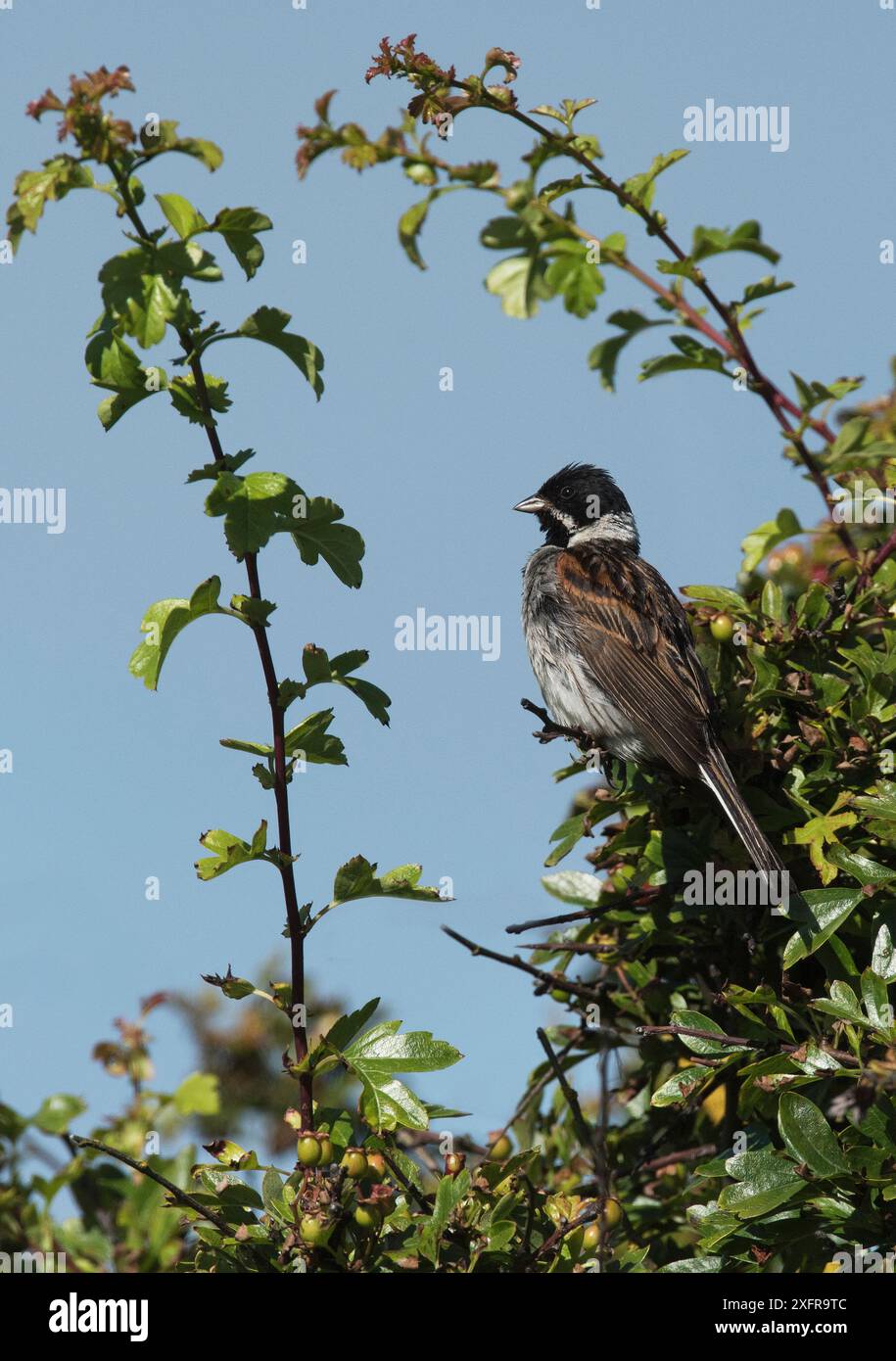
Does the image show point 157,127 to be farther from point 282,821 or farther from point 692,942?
point 692,942

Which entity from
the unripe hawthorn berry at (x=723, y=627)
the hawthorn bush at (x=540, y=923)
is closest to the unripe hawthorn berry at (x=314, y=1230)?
the hawthorn bush at (x=540, y=923)

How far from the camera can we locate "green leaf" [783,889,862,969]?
3836mm

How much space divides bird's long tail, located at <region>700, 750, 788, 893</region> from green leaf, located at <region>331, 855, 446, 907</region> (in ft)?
3.78

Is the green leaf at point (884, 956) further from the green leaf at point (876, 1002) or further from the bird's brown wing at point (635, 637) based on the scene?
the bird's brown wing at point (635, 637)

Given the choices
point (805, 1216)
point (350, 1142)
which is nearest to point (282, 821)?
point (350, 1142)

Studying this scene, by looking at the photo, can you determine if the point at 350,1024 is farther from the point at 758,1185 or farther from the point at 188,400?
the point at 188,400

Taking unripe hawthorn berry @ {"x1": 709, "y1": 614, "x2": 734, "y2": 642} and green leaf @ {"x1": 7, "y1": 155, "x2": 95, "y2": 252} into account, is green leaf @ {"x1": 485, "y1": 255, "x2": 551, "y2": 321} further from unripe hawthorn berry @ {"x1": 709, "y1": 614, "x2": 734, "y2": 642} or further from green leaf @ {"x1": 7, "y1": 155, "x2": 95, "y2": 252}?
unripe hawthorn berry @ {"x1": 709, "y1": 614, "x2": 734, "y2": 642}

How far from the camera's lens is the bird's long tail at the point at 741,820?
164 inches

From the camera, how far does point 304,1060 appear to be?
11.0ft

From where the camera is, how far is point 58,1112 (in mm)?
3184

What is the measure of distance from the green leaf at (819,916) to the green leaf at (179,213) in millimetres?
2470

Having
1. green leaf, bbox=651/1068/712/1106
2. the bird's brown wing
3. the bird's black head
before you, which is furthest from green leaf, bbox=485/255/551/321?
the bird's black head

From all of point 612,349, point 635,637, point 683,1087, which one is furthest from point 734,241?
point 635,637

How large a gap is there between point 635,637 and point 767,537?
178 cm
